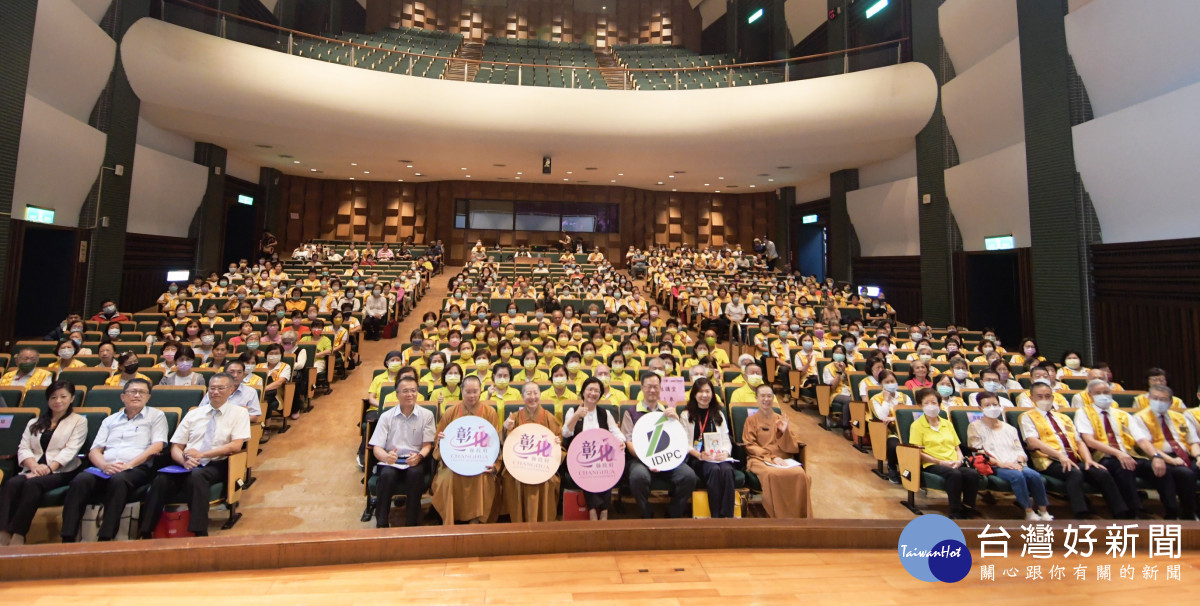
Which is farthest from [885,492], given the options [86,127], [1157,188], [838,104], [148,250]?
[148,250]

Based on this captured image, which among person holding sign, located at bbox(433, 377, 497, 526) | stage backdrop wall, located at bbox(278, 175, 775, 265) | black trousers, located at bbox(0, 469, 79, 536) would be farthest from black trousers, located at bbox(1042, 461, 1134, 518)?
stage backdrop wall, located at bbox(278, 175, 775, 265)

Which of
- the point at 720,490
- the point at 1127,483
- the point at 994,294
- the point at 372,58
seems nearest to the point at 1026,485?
the point at 1127,483

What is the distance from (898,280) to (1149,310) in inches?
210

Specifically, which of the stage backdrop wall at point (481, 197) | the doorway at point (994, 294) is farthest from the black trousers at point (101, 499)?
the stage backdrop wall at point (481, 197)

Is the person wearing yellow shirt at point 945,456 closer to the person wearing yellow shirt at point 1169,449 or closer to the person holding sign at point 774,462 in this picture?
the person holding sign at point 774,462

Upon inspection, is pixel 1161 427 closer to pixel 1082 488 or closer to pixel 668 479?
pixel 1082 488

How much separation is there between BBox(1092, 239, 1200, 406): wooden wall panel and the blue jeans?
4.46 metres

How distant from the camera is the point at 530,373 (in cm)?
508

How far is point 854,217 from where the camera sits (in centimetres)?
1324

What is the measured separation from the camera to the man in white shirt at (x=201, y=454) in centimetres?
299

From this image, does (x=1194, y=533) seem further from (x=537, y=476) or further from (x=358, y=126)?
(x=358, y=126)

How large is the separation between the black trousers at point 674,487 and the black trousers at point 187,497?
2536 mm

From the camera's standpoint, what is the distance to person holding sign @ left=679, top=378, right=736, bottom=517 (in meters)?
3.29

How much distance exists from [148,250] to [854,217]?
15863 millimetres
